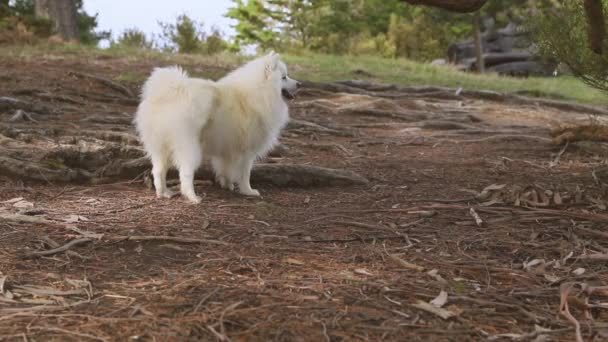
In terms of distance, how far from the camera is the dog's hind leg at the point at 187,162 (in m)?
5.79

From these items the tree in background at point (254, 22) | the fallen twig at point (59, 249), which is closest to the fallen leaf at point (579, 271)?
the fallen twig at point (59, 249)

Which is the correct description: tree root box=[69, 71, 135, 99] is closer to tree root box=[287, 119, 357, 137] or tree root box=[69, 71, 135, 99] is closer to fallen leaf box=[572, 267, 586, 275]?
tree root box=[287, 119, 357, 137]

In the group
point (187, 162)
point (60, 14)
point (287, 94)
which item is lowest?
point (187, 162)

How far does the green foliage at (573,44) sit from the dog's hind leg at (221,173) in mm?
3921

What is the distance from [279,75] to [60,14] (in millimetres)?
14006

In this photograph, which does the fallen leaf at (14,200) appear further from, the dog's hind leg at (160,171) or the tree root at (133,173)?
the dog's hind leg at (160,171)

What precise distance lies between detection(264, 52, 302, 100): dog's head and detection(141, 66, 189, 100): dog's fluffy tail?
970mm

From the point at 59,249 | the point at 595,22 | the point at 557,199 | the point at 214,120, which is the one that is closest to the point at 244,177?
the point at 214,120

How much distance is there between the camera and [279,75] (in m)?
6.63

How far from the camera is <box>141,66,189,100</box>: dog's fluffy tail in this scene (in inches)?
230

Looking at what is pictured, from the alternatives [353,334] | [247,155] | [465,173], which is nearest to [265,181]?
[247,155]

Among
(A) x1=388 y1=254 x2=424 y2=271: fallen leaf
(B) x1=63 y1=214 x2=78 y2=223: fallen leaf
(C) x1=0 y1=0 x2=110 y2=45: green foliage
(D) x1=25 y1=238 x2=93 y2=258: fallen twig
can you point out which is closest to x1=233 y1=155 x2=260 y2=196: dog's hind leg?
(B) x1=63 y1=214 x2=78 y2=223: fallen leaf

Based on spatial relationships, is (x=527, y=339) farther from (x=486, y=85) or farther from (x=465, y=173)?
(x=486, y=85)

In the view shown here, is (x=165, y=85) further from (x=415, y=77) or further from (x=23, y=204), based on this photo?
(x=415, y=77)
